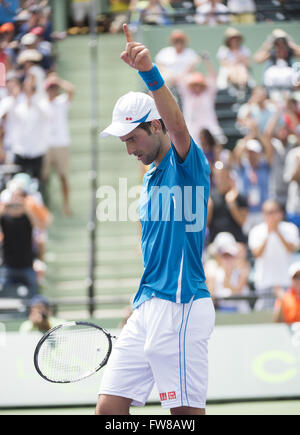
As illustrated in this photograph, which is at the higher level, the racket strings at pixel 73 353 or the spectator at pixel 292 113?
the spectator at pixel 292 113

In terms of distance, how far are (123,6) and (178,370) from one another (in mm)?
9429

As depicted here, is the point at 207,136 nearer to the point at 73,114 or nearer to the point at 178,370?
the point at 73,114

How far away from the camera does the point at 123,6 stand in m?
12.3

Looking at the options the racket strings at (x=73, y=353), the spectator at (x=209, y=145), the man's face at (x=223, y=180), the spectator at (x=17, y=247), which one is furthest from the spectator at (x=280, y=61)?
the racket strings at (x=73, y=353)

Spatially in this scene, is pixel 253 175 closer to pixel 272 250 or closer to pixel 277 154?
pixel 277 154

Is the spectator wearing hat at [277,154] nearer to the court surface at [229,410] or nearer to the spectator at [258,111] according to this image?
the spectator at [258,111]

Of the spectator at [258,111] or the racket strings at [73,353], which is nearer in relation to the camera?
the racket strings at [73,353]

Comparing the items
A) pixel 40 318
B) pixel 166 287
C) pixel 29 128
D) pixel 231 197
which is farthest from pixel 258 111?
pixel 166 287

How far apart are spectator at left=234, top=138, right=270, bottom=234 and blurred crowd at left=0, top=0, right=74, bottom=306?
2.06 m

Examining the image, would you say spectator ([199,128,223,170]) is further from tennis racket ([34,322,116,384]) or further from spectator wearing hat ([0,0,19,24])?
tennis racket ([34,322,116,384])

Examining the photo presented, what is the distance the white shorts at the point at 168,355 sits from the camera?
12.2ft

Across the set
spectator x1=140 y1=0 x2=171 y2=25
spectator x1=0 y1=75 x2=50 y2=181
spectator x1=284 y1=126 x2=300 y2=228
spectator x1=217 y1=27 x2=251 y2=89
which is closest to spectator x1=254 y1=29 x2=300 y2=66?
spectator x1=217 y1=27 x2=251 y2=89

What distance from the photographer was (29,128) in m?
9.20
